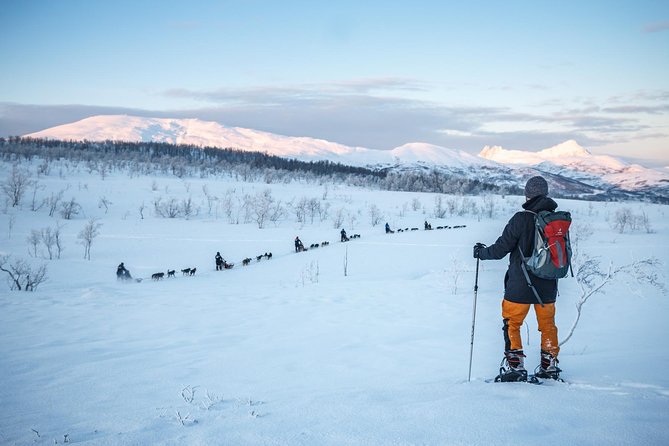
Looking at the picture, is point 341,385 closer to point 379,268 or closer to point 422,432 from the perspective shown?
point 422,432

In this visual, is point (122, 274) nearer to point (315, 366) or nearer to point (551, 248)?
point (315, 366)

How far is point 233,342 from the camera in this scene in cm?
702

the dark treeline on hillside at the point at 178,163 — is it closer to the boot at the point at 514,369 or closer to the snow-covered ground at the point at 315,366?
the snow-covered ground at the point at 315,366

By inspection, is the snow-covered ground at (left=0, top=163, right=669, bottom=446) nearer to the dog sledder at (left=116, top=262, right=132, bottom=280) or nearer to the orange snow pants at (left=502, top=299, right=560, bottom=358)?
the orange snow pants at (left=502, top=299, right=560, bottom=358)

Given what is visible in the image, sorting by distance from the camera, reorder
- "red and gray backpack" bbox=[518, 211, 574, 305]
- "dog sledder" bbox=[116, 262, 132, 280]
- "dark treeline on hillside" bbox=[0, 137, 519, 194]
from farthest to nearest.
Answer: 1. "dark treeline on hillside" bbox=[0, 137, 519, 194]
2. "dog sledder" bbox=[116, 262, 132, 280]
3. "red and gray backpack" bbox=[518, 211, 574, 305]

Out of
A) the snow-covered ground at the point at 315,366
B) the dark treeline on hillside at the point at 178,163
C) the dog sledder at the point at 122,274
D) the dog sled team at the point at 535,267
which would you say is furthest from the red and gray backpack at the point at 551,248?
the dark treeline on hillside at the point at 178,163

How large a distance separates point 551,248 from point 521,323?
90 cm

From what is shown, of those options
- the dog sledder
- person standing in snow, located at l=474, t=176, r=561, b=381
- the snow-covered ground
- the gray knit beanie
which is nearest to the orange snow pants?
person standing in snow, located at l=474, t=176, r=561, b=381

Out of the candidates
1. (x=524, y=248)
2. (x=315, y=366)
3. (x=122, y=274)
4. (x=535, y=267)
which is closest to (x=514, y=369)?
(x=535, y=267)

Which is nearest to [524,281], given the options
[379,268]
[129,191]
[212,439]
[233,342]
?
[212,439]

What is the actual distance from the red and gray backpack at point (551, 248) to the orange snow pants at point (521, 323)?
444 millimetres

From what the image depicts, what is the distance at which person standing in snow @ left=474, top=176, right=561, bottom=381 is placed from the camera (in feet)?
13.2

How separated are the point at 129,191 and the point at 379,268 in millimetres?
46515

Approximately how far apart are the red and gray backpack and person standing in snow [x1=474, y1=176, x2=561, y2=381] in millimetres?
125
